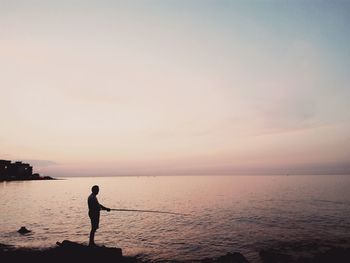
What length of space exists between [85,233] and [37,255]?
39.7 ft

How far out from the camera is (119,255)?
1534cm

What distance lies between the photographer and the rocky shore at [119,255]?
47.8ft

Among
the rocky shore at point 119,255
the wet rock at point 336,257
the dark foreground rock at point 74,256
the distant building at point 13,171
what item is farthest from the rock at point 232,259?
the distant building at point 13,171

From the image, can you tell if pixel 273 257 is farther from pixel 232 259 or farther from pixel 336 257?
pixel 336 257

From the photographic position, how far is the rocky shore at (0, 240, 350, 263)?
14583mm

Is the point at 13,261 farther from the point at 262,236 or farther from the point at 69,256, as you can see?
the point at 262,236

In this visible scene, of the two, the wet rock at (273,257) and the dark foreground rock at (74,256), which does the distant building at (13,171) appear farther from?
the wet rock at (273,257)

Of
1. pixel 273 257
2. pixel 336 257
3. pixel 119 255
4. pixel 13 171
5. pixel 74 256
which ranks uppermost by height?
pixel 13 171

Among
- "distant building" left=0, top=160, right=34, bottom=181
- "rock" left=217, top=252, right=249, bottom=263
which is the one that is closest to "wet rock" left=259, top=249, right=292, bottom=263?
"rock" left=217, top=252, right=249, bottom=263

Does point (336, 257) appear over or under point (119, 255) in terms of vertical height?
under

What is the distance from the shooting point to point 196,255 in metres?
20.5

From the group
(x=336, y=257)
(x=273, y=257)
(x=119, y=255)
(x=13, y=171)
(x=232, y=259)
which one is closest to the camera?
(x=119, y=255)

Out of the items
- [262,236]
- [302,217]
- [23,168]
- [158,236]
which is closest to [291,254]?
[262,236]

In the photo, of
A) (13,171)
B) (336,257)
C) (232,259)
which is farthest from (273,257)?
(13,171)
